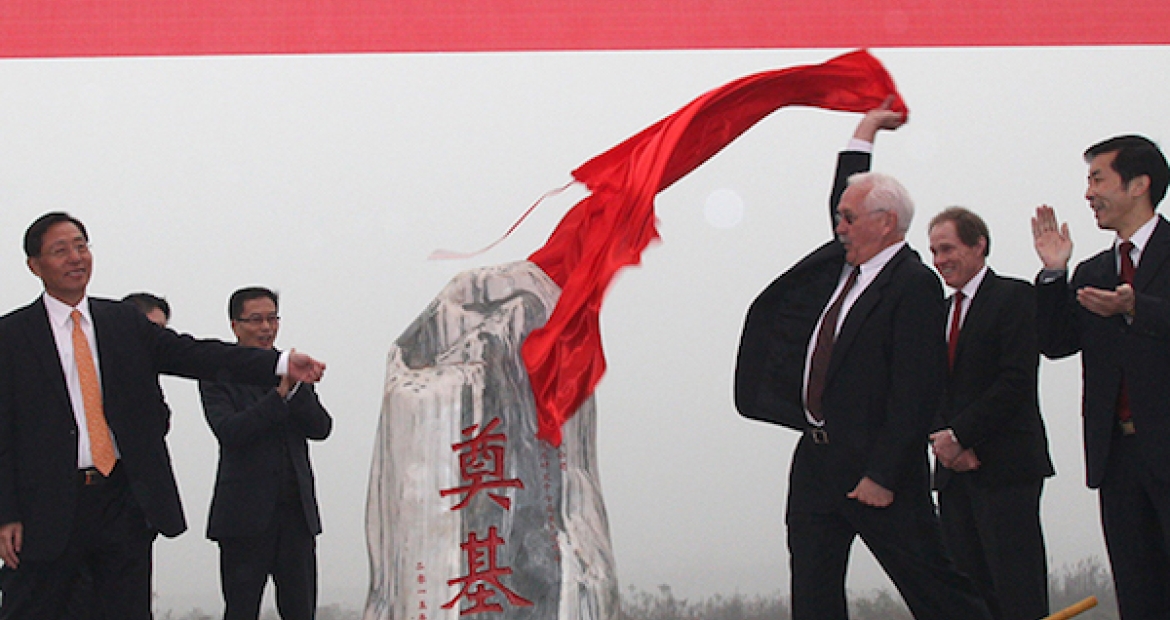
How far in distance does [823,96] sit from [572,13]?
3.16ft

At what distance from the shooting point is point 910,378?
87.4 inches

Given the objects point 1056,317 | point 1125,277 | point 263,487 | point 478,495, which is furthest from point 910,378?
point 263,487

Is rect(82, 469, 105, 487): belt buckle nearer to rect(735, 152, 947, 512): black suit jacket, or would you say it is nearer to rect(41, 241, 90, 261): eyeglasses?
rect(41, 241, 90, 261): eyeglasses

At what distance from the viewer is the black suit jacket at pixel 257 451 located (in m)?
2.72

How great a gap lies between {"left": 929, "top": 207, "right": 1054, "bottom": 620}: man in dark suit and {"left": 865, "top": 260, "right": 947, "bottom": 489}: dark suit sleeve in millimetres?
329

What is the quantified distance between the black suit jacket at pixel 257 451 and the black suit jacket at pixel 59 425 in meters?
0.42

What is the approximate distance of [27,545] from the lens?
2.15 metres

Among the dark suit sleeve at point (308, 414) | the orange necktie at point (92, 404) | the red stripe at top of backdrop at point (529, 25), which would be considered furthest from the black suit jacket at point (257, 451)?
the red stripe at top of backdrop at point (529, 25)

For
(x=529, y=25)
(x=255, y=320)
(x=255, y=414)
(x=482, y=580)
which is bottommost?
(x=482, y=580)

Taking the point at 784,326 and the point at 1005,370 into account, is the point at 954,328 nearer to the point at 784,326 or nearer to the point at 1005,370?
the point at 1005,370

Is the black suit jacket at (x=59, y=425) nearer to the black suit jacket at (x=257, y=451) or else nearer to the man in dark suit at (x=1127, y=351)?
the black suit jacket at (x=257, y=451)

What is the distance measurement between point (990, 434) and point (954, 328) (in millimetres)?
259

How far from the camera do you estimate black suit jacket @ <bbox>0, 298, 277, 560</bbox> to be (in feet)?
7.06

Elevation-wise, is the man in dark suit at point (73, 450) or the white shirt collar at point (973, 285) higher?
the white shirt collar at point (973, 285)
